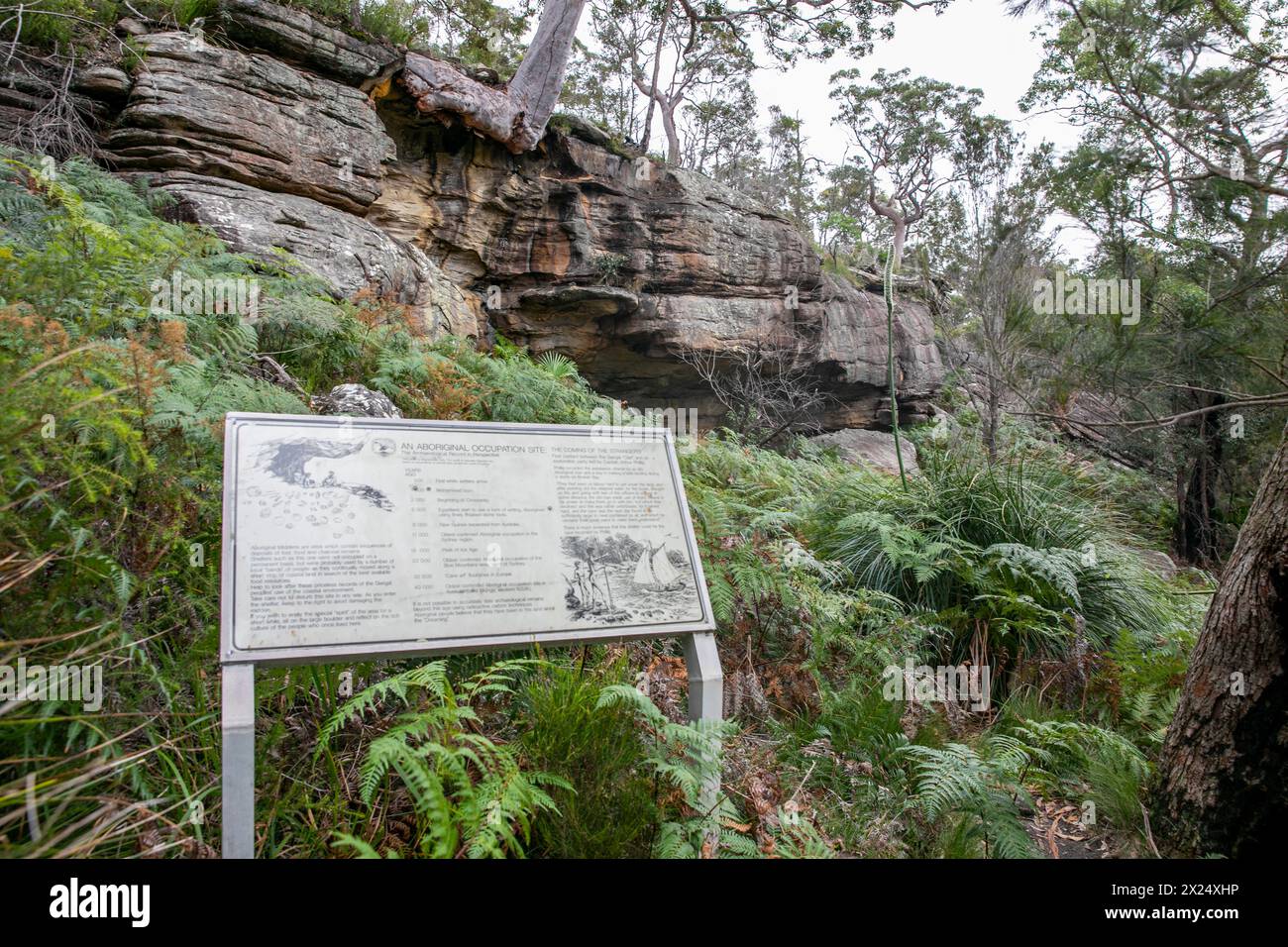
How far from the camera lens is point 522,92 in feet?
34.5

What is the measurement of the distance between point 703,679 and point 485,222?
30.6 feet

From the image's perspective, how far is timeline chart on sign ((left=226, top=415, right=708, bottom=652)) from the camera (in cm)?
243

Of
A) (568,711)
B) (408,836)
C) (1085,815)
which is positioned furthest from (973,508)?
(408,836)

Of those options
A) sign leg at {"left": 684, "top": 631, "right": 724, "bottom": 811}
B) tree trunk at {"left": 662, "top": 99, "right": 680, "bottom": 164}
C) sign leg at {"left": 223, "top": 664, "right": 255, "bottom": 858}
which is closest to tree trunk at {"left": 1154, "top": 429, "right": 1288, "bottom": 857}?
sign leg at {"left": 684, "top": 631, "right": 724, "bottom": 811}

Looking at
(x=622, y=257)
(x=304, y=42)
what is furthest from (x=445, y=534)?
(x=622, y=257)

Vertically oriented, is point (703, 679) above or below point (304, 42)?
below

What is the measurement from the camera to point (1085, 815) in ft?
10.7

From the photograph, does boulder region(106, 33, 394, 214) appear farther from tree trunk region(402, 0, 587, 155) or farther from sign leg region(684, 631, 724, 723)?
sign leg region(684, 631, 724, 723)

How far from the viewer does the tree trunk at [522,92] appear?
967 cm

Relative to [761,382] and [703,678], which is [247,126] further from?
[761,382]

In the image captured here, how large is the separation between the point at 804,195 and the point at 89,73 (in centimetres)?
2414

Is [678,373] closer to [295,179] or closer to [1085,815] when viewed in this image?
[295,179]

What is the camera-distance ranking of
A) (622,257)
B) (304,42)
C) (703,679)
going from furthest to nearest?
(622,257) → (304,42) → (703,679)

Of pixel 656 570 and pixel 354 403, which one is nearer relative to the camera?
pixel 656 570
